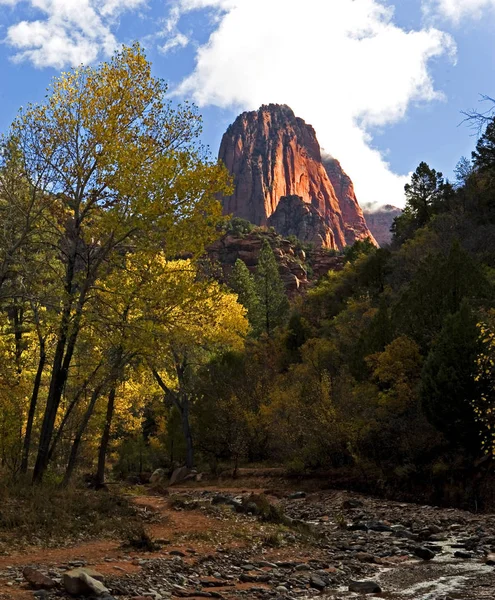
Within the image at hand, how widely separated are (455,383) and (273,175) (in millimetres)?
165317

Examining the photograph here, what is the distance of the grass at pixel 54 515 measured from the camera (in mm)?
10062

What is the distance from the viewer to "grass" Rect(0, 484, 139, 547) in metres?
10.1

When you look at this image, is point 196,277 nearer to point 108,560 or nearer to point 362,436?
point 108,560

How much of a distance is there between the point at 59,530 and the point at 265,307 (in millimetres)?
53540

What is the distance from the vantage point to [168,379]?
28203 mm

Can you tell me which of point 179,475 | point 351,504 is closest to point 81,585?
point 351,504

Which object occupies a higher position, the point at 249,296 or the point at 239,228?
the point at 239,228

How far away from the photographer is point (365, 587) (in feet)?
28.0

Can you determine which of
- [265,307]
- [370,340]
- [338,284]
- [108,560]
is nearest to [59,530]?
[108,560]

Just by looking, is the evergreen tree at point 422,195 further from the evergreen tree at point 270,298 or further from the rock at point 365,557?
the rock at point 365,557

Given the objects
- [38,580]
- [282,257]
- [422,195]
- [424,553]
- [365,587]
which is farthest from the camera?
[282,257]

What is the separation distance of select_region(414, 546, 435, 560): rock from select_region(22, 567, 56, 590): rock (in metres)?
7.92

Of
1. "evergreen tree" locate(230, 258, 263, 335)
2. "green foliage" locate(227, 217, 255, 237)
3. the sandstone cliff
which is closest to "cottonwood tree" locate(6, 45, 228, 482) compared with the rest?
"evergreen tree" locate(230, 258, 263, 335)

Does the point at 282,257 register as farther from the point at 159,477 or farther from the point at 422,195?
the point at 159,477
